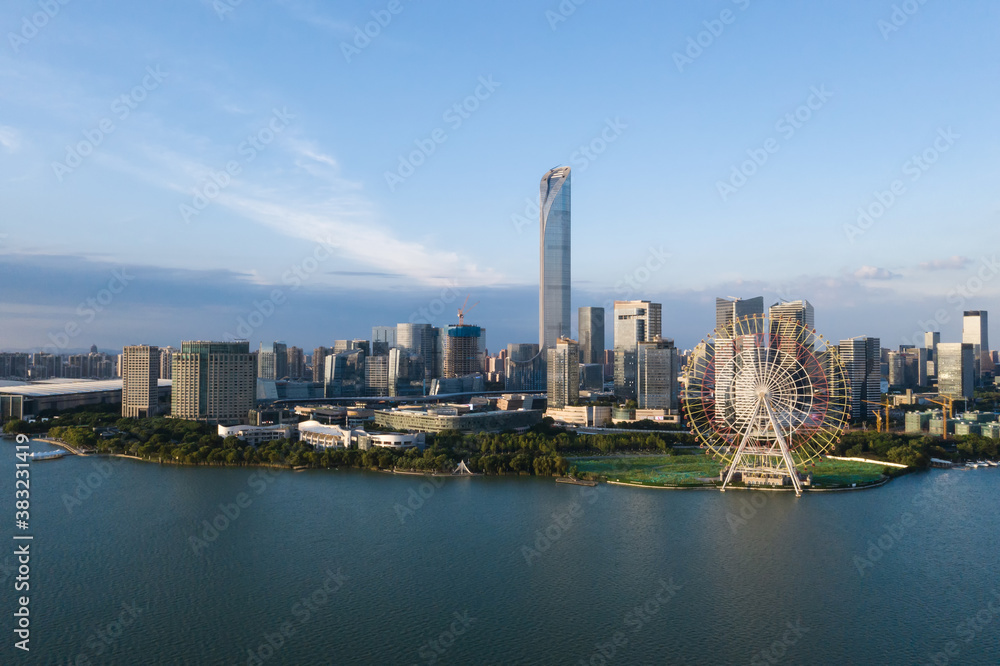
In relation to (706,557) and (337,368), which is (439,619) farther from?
(337,368)

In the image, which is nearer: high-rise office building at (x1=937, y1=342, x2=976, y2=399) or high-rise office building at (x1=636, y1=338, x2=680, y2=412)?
high-rise office building at (x1=636, y1=338, x2=680, y2=412)

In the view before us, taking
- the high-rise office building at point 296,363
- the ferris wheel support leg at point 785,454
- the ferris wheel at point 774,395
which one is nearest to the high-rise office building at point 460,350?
the high-rise office building at point 296,363

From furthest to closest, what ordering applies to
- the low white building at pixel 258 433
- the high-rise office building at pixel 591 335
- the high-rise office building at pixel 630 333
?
1. the high-rise office building at pixel 591 335
2. the high-rise office building at pixel 630 333
3. the low white building at pixel 258 433

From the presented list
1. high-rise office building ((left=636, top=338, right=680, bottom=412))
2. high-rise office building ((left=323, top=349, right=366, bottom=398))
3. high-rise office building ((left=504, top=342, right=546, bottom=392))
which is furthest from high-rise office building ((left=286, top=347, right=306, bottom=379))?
high-rise office building ((left=636, top=338, right=680, bottom=412))

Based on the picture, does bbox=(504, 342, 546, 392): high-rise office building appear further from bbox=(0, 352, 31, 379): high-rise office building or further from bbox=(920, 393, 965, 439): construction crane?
bbox=(0, 352, 31, 379): high-rise office building

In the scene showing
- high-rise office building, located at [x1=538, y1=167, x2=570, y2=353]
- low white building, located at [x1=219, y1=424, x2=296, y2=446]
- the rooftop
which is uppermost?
high-rise office building, located at [x1=538, y1=167, x2=570, y2=353]

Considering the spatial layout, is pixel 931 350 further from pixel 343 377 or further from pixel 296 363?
pixel 296 363

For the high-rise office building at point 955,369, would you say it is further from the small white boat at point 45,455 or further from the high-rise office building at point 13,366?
the high-rise office building at point 13,366
